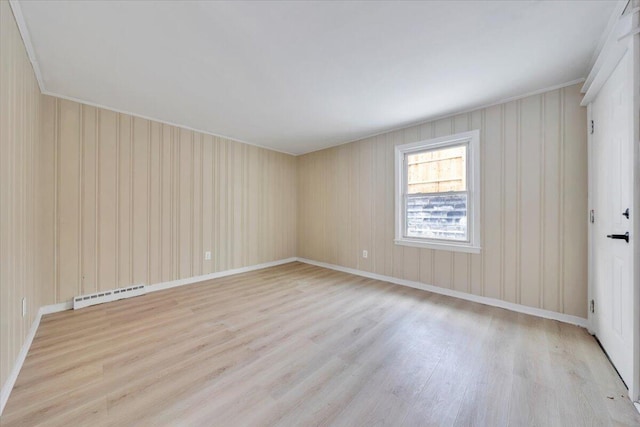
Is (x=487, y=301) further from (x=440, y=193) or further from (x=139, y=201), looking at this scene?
(x=139, y=201)

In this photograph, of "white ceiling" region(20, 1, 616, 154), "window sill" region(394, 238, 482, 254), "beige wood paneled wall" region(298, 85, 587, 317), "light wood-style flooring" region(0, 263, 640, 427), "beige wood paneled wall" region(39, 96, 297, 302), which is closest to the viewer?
"light wood-style flooring" region(0, 263, 640, 427)

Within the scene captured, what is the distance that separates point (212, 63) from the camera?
2.05m

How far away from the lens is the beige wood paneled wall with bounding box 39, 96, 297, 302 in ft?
8.80

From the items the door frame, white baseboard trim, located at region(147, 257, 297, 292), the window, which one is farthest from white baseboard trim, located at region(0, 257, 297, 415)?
the door frame

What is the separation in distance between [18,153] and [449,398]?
11.0 feet

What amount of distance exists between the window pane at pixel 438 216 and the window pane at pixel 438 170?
12 centimetres

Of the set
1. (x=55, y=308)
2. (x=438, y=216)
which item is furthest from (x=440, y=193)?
(x=55, y=308)

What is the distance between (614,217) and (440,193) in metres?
1.65

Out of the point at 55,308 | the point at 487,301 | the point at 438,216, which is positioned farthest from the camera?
the point at 438,216

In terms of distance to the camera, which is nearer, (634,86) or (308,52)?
(634,86)

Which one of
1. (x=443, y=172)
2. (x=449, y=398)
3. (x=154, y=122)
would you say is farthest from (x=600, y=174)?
(x=154, y=122)

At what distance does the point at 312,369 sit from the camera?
5.56 feet

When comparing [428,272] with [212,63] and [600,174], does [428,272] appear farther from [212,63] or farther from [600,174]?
[212,63]

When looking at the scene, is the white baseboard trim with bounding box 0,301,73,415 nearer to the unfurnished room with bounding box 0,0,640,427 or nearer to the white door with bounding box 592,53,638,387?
the unfurnished room with bounding box 0,0,640,427
